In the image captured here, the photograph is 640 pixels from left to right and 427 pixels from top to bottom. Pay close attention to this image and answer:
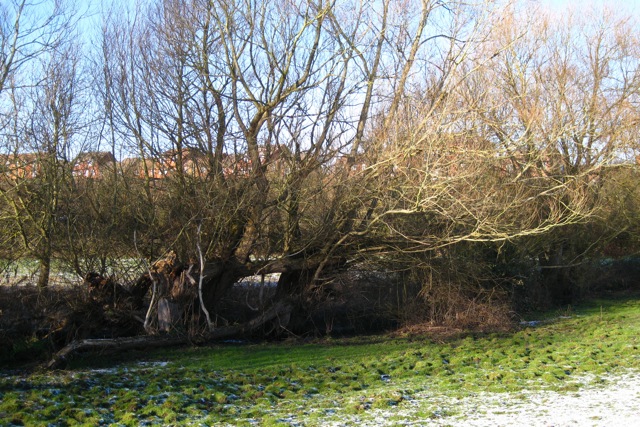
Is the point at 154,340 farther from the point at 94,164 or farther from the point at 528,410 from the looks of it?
the point at 528,410

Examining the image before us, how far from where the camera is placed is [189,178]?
1233cm

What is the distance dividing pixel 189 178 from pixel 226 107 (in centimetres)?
167

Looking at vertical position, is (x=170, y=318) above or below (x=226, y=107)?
below

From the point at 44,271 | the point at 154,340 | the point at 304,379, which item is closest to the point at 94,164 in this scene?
the point at 44,271

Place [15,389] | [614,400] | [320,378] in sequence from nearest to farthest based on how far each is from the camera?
[614,400] → [15,389] → [320,378]

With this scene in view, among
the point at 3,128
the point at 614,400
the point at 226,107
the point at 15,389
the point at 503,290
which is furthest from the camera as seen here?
the point at 503,290

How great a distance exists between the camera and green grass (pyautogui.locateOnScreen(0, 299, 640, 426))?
7.46m

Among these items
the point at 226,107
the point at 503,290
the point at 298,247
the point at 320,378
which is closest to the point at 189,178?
the point at 226,107

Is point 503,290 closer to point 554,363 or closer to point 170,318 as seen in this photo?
point 554,363

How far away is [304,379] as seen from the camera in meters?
9.52

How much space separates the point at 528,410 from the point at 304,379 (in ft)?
11.0

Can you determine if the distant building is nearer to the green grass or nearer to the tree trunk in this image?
the tree trunk

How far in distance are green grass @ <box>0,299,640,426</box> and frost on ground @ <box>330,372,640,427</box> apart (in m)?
0.09

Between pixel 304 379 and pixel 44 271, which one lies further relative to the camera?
pixel 44 271
